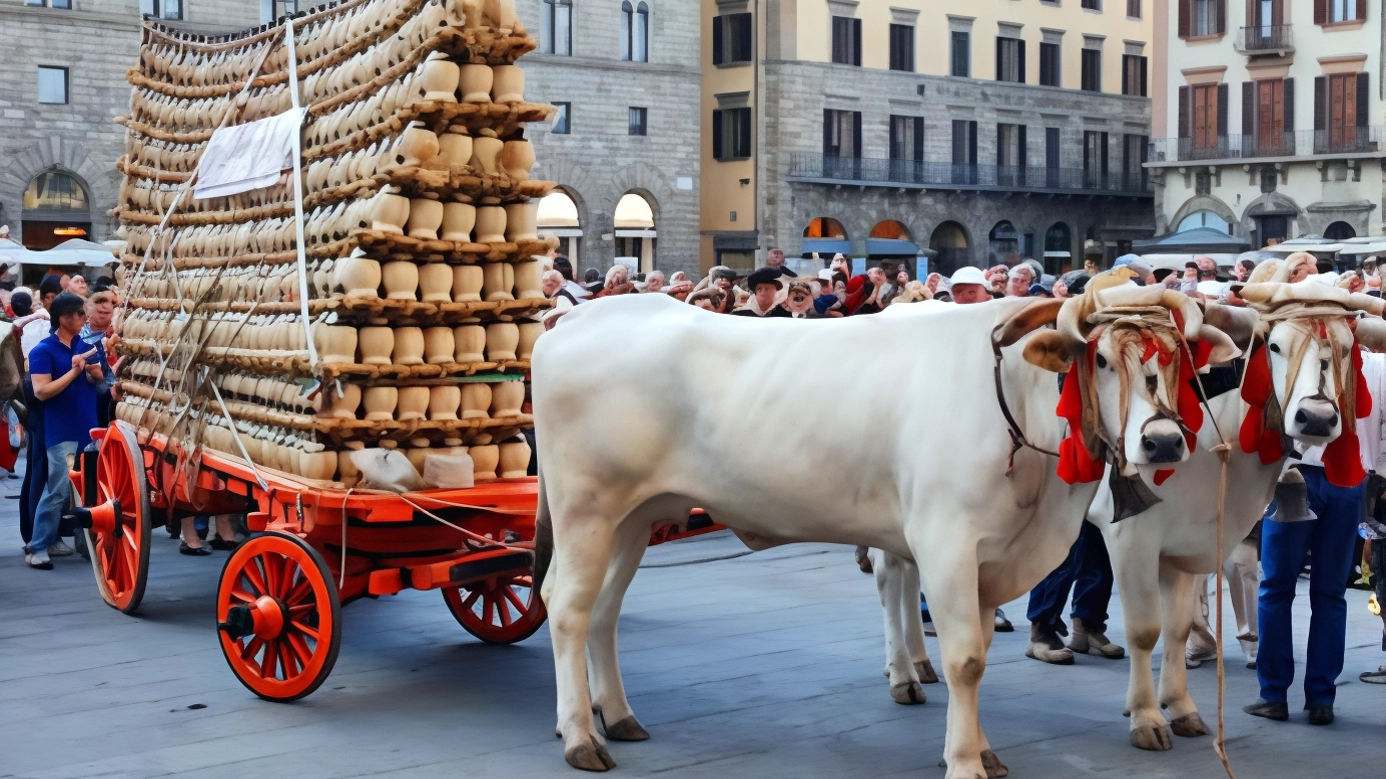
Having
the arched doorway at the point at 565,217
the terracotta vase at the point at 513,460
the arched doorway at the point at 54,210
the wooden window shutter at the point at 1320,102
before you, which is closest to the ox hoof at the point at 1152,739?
the terracotta vase at the point at 513,460

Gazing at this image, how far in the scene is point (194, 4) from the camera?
127 feet

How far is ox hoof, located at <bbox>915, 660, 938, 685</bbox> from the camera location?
7.83 metres

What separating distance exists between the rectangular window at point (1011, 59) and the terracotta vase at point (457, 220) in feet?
158

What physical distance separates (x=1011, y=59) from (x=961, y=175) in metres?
4.53

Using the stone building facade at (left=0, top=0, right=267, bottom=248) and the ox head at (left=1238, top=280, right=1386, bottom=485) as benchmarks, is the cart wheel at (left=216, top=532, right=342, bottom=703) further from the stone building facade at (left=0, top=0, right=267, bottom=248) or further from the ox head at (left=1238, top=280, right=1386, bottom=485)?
the stone building facade at (left=0, top=0, right=267, bottom=248)

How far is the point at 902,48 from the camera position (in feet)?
169

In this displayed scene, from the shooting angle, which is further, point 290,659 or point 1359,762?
point 290,659

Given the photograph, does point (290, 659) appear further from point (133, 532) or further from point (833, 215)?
point (833, 215)

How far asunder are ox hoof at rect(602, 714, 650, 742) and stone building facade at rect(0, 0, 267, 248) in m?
33.7

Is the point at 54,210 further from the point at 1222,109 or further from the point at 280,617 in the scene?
the point at 280,617

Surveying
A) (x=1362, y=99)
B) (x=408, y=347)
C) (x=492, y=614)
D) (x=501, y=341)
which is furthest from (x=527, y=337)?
(x=1362, y=99)

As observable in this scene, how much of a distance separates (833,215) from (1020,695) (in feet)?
142

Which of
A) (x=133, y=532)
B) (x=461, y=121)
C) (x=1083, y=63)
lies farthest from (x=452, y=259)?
(x=1083, y=63)

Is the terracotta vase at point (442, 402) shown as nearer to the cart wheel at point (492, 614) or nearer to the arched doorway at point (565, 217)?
the cart wheel at point (492, 614)
